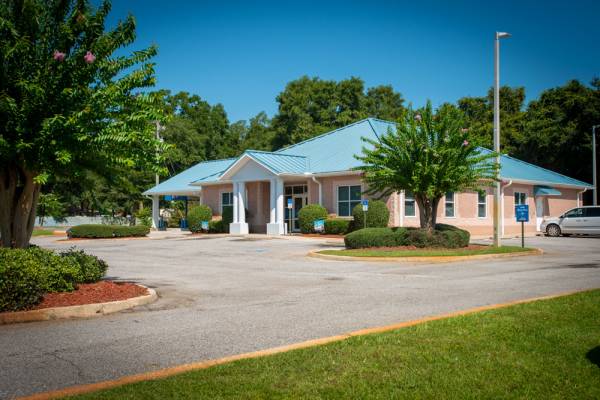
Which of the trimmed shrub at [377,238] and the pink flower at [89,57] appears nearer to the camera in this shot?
the pink flower at [89,57]

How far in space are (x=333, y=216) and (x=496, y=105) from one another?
12.8 meters

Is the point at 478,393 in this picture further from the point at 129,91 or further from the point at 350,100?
the point at 350,100

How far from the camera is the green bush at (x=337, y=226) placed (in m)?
29.6

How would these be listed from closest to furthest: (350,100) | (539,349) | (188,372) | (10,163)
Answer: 1. (188,372)
2. (539,349)
3. (10,163)
4. (350,100)

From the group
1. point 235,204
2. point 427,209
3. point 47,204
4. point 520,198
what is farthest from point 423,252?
point 520,198

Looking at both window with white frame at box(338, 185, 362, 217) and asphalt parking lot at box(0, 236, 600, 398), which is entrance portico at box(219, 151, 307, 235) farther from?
asphalt parking lot at box(0, 236, 600, 398)

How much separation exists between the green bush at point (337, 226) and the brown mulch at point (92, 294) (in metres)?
19.7

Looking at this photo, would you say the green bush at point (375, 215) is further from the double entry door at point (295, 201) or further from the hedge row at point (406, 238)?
the hedge row at point (406, 238)

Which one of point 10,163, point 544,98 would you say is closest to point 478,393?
point 10,163

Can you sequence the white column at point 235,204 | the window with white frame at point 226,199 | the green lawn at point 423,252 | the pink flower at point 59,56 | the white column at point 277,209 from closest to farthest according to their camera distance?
the pink flower at point 59,56 < the green lawn at point 423,252 < the white column at point 277,209 < the white column at point 235,204 < the window with white frame at point 226,199

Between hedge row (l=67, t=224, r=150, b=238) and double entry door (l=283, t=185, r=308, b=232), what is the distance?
920cm

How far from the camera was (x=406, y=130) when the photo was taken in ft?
67.5

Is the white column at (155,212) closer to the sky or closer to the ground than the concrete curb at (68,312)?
closer to the sky

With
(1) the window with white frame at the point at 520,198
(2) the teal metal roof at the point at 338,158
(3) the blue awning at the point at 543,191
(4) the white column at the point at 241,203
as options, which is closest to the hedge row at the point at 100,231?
(4) the white column at the point at 241,203
